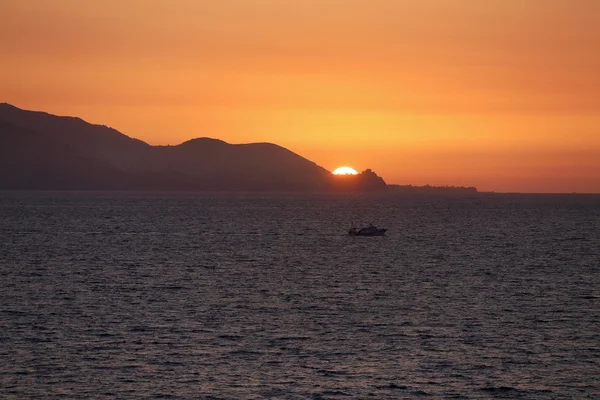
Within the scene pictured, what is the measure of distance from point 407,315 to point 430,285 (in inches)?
839

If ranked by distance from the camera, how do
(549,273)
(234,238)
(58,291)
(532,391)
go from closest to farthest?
(532,391), (58,291), (549,273), (234,238)

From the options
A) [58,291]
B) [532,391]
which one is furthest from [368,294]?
[532,391]

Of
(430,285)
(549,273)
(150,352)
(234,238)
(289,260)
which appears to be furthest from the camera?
(234,238)

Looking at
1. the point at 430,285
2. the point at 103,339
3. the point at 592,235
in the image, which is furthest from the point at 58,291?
the point at 592,235

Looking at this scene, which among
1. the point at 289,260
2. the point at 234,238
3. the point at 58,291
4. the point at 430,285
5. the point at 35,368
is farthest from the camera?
the point at 234,238

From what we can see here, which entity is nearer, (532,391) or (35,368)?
(532,391)

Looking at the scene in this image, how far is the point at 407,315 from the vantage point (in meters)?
67.8

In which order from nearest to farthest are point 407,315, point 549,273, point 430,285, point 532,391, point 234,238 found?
point 532,391 → point 407,315 → point 430,285 → point 549,273 → point 234,238

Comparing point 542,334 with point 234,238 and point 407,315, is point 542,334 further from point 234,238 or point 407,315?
point 234,238

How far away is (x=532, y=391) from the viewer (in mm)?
45156

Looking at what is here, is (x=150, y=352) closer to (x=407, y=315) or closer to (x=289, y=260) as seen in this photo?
(x=407, y=315)

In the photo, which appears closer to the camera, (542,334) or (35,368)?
(35,368)

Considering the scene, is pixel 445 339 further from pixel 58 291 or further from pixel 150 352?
pixel 58 291

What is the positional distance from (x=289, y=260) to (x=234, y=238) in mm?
51165
